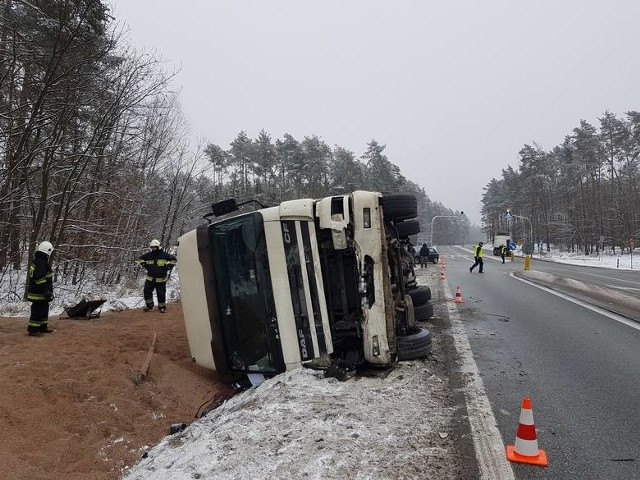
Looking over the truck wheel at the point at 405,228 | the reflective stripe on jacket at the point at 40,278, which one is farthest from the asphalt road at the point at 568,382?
the reflective stripe on jacket at the point at 40,278

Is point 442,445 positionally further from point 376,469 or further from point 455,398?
point 455,398

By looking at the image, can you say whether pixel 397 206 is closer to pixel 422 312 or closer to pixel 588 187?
pixel 422 312

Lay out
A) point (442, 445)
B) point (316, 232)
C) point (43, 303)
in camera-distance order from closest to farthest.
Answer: point (442, 445) → point (316, 232) → point (43, 303)

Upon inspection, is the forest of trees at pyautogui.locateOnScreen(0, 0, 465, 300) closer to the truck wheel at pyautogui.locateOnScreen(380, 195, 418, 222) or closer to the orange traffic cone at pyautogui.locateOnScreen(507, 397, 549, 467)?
the truck wheel at pyautogui.locateOnScreen(380, 195, 418, 222)

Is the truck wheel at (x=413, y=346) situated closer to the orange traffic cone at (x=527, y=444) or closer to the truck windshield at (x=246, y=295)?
the truck windshield at (x=246, y=295)

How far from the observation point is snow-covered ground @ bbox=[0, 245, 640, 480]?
2721mm

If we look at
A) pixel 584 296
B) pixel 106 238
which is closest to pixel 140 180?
pixel 106 238

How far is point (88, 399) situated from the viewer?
4.60m

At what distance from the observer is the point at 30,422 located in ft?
13.2

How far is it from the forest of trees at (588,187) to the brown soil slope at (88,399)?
148ft

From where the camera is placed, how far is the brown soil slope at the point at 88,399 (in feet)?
12.1

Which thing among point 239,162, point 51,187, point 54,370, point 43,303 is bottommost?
point 54,370

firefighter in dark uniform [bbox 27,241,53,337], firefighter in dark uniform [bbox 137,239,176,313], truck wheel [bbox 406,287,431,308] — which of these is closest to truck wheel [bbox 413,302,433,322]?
truck wheel [bbox 406,287,431,308]

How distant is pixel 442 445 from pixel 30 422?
141 inches
